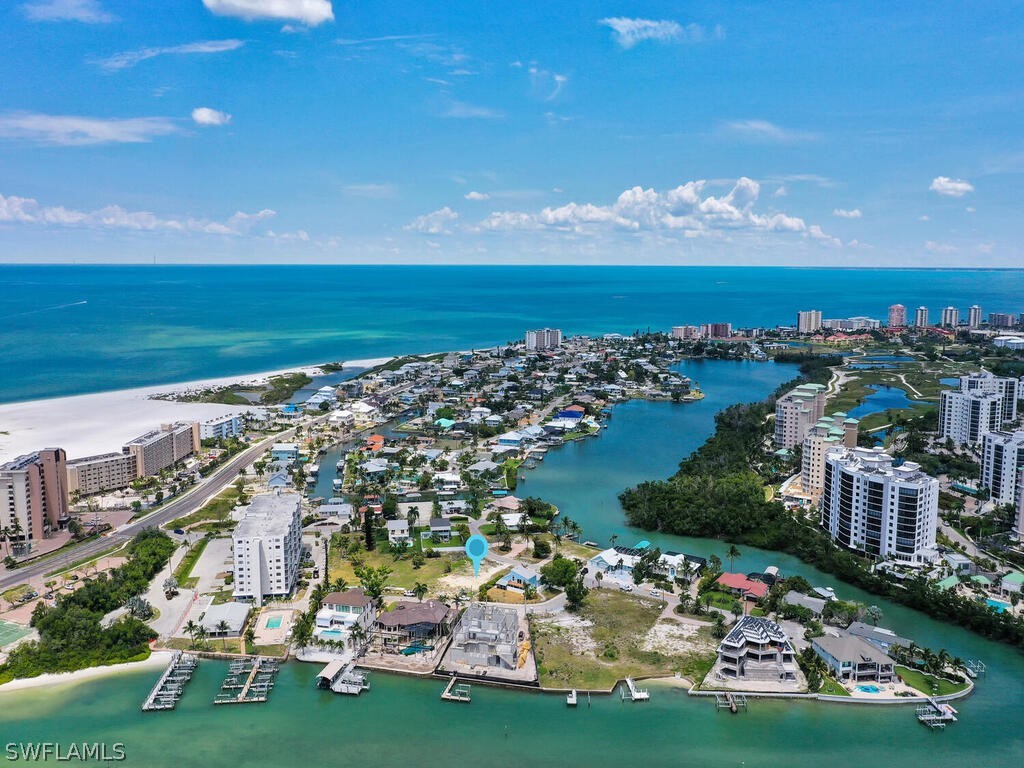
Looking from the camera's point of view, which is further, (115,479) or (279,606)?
(115,479)

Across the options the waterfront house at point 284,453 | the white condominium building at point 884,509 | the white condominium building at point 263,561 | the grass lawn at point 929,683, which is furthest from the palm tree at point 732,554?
the waterfront house at point 284,453

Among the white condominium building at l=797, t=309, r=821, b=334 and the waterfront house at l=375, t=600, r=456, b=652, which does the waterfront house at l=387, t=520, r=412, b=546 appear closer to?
the waterfront house at l=375, t=600, r=456, b=652

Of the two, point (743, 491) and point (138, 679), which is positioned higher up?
point (743, 491)

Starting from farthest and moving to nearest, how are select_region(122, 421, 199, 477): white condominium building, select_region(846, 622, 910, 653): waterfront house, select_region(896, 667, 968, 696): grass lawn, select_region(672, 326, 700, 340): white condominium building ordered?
select_region(672, 326, 700, 340): white condominium building < select_region(122, 421, 199, 477): white condominium building < select_region(846, 622, 910, 653): waterfront house < select_region(896, 667, 968, 696): grass lawn

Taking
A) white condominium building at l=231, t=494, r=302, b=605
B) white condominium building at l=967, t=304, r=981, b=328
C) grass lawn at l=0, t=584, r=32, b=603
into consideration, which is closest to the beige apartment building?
grass lawn at l=0, t=584, r=32, b=603

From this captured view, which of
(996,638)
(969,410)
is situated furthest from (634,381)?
(996,638)

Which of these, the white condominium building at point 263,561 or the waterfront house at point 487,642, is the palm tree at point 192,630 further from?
the waterfront house at point 487,642

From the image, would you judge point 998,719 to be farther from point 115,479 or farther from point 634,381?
point 634,381
